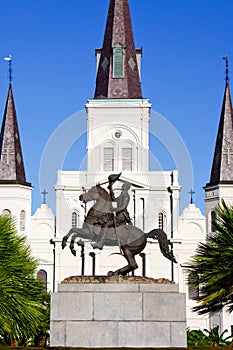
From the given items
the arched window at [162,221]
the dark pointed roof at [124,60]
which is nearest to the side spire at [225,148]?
the arched window at [162,221]

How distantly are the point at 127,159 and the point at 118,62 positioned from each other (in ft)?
28.3

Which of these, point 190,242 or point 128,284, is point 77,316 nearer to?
point 128,284

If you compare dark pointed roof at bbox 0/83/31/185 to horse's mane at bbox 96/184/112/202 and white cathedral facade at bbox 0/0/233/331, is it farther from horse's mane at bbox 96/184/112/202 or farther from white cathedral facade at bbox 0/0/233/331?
horse's mane at bbox 96/184/112/202

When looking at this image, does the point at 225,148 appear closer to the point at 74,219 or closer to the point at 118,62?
the point at 118,62

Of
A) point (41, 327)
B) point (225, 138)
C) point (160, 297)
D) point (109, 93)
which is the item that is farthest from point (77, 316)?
point (109, 93)

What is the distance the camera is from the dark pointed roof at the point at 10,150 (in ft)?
228

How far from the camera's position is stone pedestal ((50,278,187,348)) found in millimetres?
21922

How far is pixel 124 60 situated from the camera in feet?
242

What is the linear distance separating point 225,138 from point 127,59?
12.1 meters

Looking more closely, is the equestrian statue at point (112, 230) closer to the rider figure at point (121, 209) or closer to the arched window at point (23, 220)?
the rider figure at point (121, 209)

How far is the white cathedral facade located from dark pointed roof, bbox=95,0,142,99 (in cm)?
9

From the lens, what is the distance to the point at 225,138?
6850cm

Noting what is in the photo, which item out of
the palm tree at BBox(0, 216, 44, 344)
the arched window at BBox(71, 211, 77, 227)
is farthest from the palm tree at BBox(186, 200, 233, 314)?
the arched window at BBox(71, 211, 77, 227)

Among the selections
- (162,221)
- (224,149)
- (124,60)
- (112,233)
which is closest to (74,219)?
(162,221)
